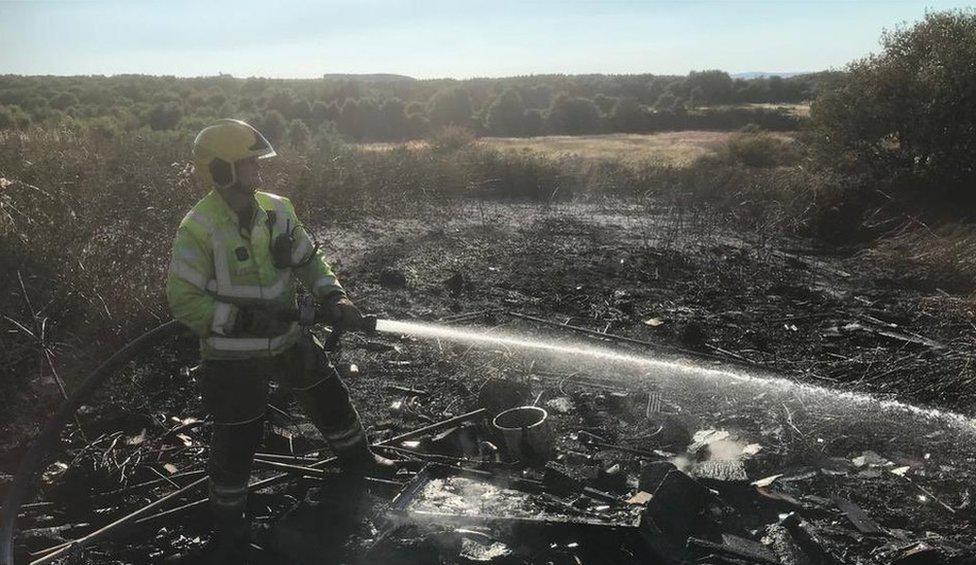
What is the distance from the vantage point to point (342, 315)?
3771 millimetres

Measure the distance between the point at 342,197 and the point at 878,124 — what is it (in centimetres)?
1325

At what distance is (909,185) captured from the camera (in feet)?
47.9

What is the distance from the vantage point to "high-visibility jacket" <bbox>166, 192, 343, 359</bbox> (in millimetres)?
3348

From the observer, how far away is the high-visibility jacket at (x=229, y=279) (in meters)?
3.35

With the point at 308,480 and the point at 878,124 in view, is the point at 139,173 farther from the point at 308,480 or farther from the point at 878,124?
the point at 878,124

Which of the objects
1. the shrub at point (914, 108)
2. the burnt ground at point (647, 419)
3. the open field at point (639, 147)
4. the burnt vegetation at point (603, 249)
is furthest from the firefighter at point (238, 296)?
the open field at point (639, 147)

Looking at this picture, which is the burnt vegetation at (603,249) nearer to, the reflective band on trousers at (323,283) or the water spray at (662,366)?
the water spray at (662,366)

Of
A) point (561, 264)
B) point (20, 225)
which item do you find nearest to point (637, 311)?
point (561, 264)

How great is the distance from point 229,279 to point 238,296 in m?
0.11

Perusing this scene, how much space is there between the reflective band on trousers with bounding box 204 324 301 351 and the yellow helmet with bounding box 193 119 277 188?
863 millimetres

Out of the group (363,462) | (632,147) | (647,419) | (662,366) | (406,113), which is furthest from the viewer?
(406,113)

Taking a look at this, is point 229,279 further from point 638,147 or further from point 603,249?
point 638,147

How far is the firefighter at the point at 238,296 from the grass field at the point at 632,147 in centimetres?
2002

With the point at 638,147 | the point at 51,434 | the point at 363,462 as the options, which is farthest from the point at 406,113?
the point at 51,434
